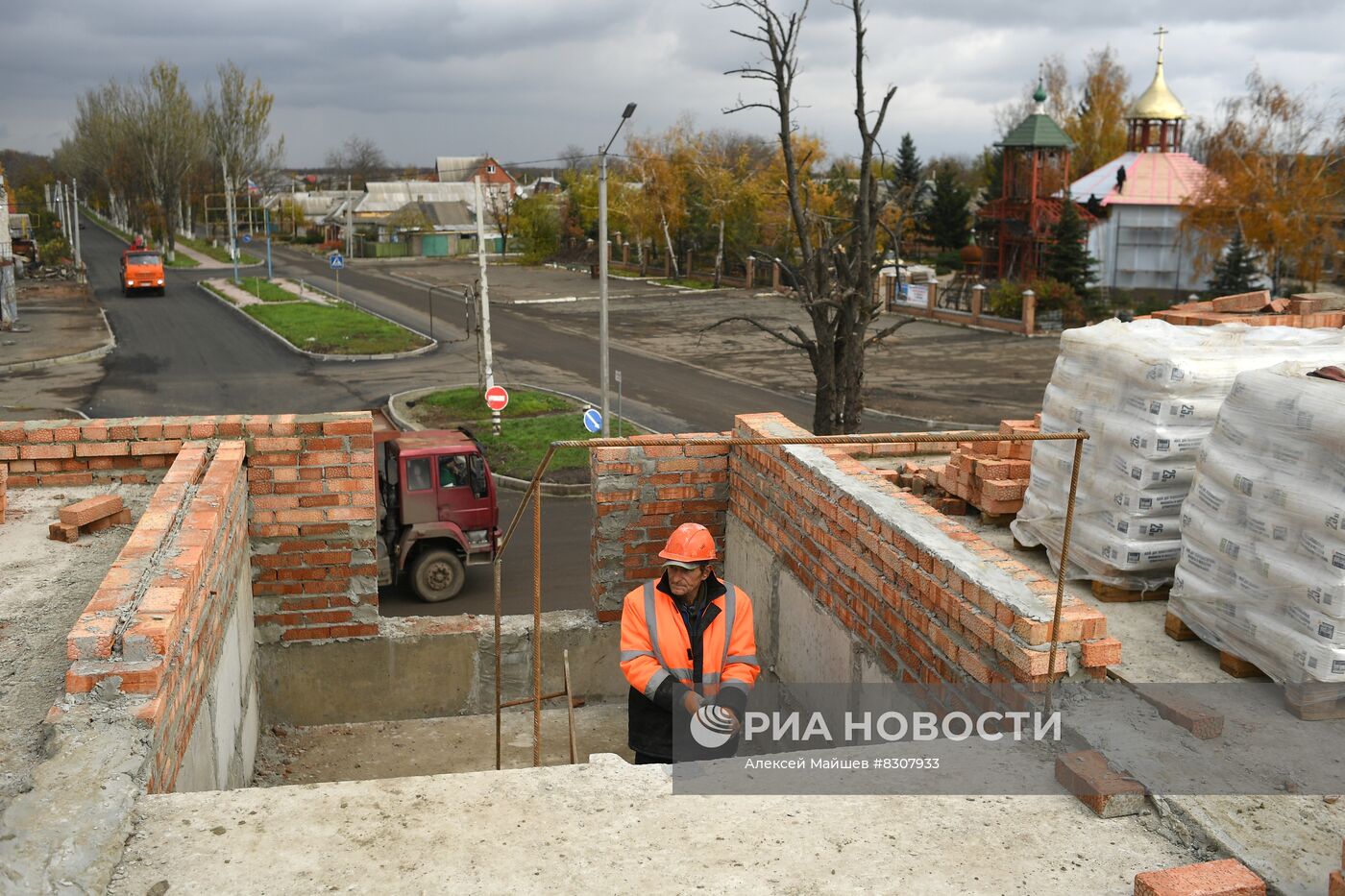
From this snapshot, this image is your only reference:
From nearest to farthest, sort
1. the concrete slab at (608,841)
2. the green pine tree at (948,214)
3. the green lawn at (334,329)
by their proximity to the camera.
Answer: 1. the concrete slab at (608,841)
2. the green lawn at (334,329)
3. the green pine tree at (948,214)

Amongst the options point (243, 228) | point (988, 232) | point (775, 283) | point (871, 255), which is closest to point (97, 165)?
point (243, 228)

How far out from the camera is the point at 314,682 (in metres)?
8.50

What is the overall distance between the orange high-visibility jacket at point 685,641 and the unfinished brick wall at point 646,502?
106 inches

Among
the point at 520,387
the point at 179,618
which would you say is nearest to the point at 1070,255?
the point at 520,387

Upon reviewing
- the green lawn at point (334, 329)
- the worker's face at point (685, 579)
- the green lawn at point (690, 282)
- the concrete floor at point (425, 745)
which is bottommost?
the green lawn at point (334, 329)

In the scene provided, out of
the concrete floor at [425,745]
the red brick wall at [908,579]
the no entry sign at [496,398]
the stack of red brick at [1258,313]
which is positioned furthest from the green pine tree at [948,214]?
the red brick wall at [908,579]

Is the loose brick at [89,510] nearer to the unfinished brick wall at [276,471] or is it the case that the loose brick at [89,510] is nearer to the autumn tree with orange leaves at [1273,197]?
the unfinished brick wall at [276,471]

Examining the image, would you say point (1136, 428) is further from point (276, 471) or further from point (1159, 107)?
point (1159, 107)

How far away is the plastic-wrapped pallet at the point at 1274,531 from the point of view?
4.77 m

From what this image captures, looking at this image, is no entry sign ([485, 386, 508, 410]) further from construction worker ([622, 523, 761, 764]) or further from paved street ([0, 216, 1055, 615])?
construction worker ([622, 523, 761, 764])

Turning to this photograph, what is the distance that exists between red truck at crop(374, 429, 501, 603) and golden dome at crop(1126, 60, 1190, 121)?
46.6 m

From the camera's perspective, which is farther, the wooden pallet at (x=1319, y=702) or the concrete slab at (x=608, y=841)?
the wooden pallet at (x=1319, y=702)

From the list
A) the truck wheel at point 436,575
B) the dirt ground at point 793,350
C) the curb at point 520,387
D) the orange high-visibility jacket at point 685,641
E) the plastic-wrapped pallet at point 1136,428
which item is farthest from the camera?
the dirt ground at point 793,350

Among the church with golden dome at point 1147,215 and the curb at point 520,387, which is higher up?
the church with golden dome at point 1147,215
